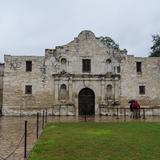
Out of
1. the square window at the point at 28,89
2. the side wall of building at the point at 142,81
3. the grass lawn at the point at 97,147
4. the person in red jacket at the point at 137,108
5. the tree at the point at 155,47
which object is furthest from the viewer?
the tree at the point at 155,47

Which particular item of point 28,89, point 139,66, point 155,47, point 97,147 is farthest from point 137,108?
point 155,47

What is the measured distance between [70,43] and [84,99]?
522cm

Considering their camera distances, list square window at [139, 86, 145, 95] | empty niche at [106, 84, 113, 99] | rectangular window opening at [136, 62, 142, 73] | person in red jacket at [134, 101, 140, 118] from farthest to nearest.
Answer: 1. rectangular window opening at [136, 62, 142, 73]
2. square window at [139, 86, 145, 95]
3. empty niche at [106, 84, 113, 99]
4. person in red jacket at [134, 101, 140, 118]

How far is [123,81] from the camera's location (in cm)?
3697

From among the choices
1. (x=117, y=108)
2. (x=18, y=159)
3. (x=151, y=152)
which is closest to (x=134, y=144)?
(x=151, y=152)

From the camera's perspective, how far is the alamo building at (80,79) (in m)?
36.0

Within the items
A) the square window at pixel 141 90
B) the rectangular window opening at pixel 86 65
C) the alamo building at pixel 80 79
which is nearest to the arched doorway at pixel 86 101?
the alamo building at pixel 80 79

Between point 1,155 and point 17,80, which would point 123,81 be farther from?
point 1,155

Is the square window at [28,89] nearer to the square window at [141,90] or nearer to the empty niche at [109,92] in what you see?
the empty niche at [109,92]

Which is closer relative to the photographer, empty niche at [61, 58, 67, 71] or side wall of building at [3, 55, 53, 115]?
side wall of building at [3, 55, 53, 115]

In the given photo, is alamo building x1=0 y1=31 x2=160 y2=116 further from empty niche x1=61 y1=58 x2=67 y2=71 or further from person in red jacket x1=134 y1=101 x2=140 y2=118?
person in red jacket x1=134 y1=101 x2=140 y2=118

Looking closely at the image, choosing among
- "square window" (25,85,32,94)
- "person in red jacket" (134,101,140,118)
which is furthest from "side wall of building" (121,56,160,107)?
"square window" (25,85,32,94)

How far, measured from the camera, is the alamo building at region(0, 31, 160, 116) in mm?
36000

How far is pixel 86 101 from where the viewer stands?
3681 centimetres
